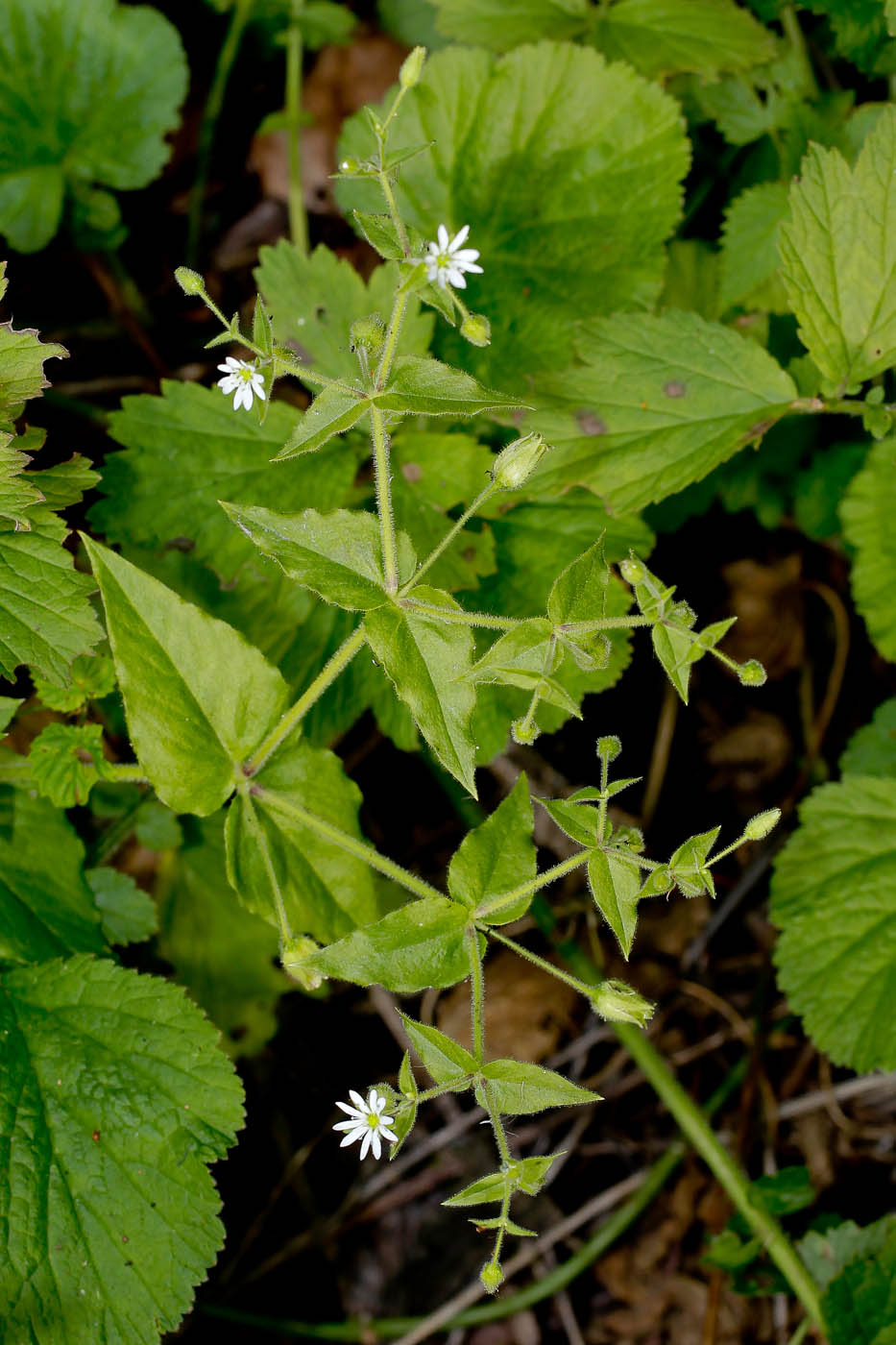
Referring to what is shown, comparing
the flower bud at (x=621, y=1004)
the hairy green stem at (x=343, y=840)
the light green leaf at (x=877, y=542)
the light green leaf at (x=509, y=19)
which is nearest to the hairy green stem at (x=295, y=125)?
the light green leaf at (x=509, y=19)

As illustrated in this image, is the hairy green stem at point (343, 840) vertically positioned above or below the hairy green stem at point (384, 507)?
below

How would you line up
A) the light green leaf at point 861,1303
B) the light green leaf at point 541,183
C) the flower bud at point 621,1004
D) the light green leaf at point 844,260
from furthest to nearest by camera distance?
the light green leaf at point 541,183 < the light green leaf at point 861,1303 < the light green leaf at point 844,260 < the flower bud at point 621,1004

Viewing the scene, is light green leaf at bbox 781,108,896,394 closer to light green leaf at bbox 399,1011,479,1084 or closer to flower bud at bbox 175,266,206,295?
flower bud at bbox 175,266,206,295

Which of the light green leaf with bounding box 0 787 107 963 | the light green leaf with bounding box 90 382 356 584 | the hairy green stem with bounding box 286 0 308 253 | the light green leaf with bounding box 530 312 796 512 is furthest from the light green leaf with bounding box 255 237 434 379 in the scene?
the light green leaf with bounding box 0 787 107 963

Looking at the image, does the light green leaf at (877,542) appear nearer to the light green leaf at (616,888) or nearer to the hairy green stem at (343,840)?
the light green leaf at (616,888)

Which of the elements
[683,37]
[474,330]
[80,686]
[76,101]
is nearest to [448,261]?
[474,330]

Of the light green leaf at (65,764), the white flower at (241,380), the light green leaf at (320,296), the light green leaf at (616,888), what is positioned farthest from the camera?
the light green leaf at (320,296)

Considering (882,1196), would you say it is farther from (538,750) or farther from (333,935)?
(333,935)
